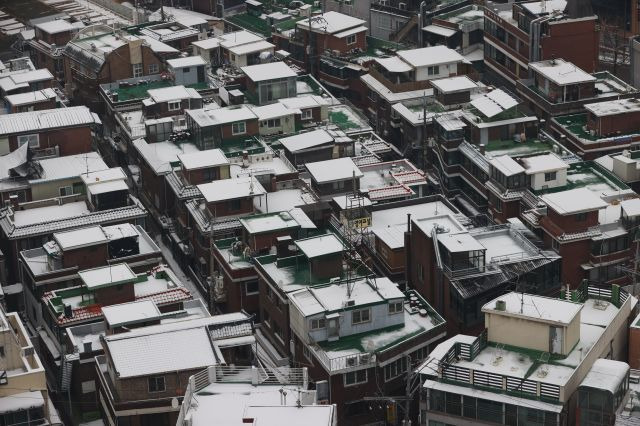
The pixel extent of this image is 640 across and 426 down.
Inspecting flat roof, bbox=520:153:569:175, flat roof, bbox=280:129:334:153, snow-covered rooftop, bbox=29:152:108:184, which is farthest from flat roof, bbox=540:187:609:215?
snow-covered rooftop, bbox=29:152:108:184

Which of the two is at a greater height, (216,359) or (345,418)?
(216,359)

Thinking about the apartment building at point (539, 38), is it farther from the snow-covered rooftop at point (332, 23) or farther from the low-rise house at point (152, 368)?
the low-rise house at point (152, 368)

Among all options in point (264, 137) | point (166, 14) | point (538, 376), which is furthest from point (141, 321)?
point (166, 14)

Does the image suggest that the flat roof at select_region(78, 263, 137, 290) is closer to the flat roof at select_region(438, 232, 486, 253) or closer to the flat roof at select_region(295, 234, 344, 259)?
the flat roof at select_region(295, 234, 344, 259)

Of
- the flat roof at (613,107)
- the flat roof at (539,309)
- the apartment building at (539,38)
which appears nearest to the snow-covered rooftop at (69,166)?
the flat roof at (613,107)

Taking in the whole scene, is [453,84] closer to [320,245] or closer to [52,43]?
[320,245]

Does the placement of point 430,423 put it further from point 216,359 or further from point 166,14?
point 166,14

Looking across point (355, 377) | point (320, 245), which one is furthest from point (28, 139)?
point (355, 377)
